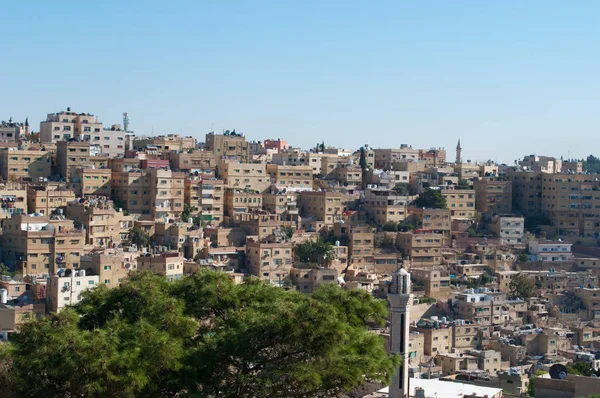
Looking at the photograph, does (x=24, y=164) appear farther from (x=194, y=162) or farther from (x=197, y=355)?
(x=197, y=355)

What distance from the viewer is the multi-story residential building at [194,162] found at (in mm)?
46638

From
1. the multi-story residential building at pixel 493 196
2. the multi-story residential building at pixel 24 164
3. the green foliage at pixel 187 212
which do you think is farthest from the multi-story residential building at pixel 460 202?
the multi-story residential building at pixel 24 164

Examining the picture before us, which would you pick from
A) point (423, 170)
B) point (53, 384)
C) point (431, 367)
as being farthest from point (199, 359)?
point (423, 170)

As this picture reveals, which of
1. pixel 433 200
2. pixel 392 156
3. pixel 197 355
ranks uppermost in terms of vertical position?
pixel 392 156

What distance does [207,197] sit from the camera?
43781 mm

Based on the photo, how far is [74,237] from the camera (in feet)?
117

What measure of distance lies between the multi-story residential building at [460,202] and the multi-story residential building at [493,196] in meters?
1.58

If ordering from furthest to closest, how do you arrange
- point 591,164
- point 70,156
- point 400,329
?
point 591,164, point 70,156, point 400,329

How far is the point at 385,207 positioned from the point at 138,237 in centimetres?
1211

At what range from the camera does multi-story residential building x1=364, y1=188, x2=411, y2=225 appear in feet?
155

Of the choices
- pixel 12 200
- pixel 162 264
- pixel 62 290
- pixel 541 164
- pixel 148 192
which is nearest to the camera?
pixel 62 290

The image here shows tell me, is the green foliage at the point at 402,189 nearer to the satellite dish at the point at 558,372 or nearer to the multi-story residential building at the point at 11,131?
the multi-story residential building at the point at 11,131

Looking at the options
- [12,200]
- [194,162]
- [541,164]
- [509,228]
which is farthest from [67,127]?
[541,164]

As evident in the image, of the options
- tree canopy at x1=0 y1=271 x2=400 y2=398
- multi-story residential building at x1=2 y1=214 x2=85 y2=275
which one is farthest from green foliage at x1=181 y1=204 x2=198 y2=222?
tree canopy at x1=0 y1=271 x2=400 y2=398
